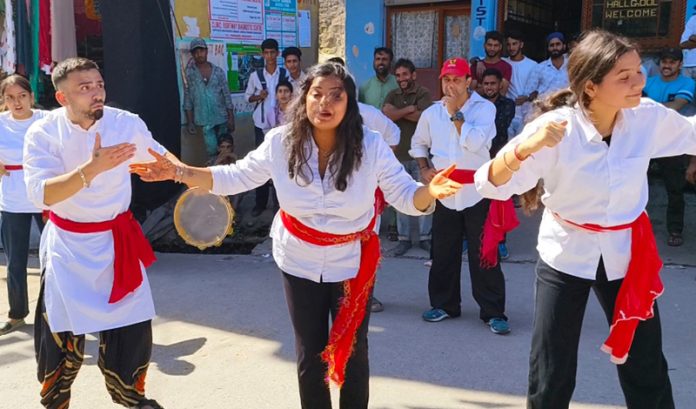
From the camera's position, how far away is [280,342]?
15.2ft

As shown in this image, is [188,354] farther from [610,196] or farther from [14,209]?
[610,196]

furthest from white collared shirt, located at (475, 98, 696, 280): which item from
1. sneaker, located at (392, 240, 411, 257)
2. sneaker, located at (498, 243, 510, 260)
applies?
sneaker, located at (392, 240, 411, 257)

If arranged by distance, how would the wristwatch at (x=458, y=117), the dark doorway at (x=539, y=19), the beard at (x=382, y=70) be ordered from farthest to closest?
the dark doorway at (x=539, y=19) < the beard at (x=382, y=70) < the wristwatch at (x=458, y=117)

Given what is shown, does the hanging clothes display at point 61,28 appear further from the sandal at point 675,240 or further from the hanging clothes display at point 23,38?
the sandal at point 675,240

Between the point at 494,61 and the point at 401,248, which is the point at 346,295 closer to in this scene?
the point at 401,248

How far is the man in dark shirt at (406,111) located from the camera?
21.5 ft

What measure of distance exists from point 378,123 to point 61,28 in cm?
473

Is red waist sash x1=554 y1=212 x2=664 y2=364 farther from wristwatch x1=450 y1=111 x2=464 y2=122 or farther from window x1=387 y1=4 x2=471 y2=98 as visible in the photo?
window x1=387 y1=4 x2=471 y2=98

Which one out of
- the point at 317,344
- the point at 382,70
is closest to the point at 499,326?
the point at 317,344

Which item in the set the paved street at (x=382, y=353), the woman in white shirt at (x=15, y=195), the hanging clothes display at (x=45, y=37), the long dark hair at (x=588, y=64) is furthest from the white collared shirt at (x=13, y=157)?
the long dark hair at (x=588, y=64)

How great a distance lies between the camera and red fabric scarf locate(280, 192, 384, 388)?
295cm

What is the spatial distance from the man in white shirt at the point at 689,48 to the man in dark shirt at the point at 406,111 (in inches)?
110

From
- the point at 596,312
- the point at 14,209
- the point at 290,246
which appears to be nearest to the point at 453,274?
the point at 596,312

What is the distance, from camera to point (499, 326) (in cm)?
463
